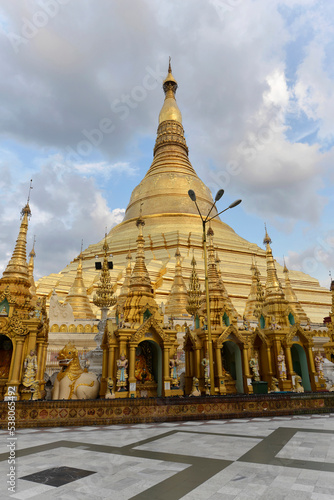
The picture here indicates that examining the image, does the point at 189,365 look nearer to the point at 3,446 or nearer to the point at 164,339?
the point at 164,339

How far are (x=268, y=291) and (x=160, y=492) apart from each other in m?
17.6

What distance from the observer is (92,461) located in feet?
16.3

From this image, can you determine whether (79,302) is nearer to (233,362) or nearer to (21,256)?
(21,256)

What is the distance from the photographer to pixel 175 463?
479 centimetres

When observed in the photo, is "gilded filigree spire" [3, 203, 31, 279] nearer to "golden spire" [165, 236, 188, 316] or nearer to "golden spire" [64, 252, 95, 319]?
"golden spire" [64, 252, 95, 319]

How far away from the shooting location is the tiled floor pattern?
11.8 feet

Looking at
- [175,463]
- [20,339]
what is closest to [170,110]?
[20,339]

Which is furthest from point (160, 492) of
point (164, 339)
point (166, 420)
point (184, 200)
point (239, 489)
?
point (184, 200)

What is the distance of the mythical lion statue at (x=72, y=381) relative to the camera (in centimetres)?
1092

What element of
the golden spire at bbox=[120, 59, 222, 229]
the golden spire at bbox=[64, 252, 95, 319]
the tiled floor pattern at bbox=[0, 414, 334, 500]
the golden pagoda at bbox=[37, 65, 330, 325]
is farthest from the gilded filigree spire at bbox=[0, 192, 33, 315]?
the golden spire at bbox=[120, 59, 222, 229]

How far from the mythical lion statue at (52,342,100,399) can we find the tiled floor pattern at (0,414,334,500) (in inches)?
120

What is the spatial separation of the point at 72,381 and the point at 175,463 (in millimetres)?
7345

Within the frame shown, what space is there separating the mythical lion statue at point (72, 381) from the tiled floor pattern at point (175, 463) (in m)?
3.05

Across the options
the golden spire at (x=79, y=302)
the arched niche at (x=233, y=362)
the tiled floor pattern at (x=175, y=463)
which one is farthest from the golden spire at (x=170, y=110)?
the tiled floor pattern at (x=175, y=463)
